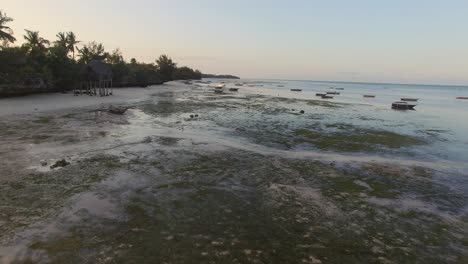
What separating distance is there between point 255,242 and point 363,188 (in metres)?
6.36

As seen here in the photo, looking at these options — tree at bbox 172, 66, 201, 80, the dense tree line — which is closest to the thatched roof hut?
the dense tree line

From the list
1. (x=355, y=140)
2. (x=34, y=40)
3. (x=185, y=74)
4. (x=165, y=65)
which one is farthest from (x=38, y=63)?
(x=185, y=74)

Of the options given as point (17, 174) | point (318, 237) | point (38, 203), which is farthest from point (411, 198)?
point (17, 174)

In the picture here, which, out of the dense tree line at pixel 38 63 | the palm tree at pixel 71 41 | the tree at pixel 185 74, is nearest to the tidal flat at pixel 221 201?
the dense tree line at pixel 38 63

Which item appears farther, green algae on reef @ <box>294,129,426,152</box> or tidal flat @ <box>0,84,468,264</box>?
green algae on reef @ <box>294,129,426,152</box>

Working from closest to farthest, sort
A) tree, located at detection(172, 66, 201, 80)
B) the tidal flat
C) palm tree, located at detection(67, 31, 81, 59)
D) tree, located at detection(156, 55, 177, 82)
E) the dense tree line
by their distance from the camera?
the tidal flat, the dense tree line, palm tree, located at detection(67, 31, 81, 59), tree, located at detection(156, 55, 177, 82), tree, located at detection(172, 66, 201, 80)

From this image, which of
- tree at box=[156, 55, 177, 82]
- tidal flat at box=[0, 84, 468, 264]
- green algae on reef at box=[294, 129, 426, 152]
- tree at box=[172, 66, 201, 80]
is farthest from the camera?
tree at box=[172, 66, 201, 80]

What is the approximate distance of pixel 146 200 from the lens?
32.2 feet

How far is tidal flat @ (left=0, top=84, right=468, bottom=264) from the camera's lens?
279 inches

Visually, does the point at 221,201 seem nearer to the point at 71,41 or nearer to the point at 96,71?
the point at 96,71

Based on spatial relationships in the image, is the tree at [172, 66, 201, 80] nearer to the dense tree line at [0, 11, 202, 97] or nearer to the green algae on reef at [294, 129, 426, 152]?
the dense tree line at [0, 11, 202, 97]

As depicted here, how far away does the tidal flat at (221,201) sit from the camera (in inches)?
279

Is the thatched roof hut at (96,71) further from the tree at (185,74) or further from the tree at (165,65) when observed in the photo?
the tree at (185,74)

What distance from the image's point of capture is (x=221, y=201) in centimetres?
1005
